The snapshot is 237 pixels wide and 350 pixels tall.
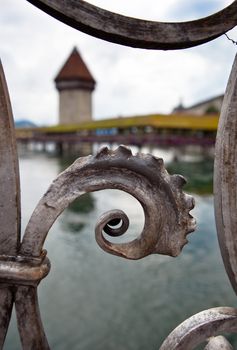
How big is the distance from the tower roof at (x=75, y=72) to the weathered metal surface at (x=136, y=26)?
3124cm

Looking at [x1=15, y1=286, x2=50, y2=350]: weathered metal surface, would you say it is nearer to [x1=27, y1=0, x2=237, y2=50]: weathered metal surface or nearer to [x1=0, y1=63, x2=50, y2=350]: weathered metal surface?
[x1=0, y1=63, x2=50, y2=350]: weathered metal surface

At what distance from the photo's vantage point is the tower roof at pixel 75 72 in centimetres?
3097

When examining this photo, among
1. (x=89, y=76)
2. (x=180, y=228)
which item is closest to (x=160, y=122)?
(x=89, y=76)

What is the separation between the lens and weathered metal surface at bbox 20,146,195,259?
543 mm

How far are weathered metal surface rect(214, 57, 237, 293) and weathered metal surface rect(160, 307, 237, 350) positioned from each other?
0.08m

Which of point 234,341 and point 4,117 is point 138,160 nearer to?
point 4,117

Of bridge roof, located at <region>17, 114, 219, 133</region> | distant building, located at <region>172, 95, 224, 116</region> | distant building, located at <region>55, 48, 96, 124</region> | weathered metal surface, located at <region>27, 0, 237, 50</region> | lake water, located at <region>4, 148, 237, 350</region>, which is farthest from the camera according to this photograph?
distant building, located at <region>172, 95, 224, 116</region>

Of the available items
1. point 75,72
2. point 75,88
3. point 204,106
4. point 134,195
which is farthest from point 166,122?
point 204,106

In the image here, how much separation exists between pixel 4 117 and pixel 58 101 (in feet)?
108

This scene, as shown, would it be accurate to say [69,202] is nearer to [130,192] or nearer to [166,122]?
[130,192]

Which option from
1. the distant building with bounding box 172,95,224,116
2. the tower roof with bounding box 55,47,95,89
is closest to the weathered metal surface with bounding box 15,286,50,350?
the tower roof with bounding box 55,47,95,89

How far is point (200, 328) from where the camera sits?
1.78ft

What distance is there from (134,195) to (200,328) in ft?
0.67

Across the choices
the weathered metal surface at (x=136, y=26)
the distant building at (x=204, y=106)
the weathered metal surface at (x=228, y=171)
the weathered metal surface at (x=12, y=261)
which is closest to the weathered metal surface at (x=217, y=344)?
the weathered metal surface at (x=228, y=171)
